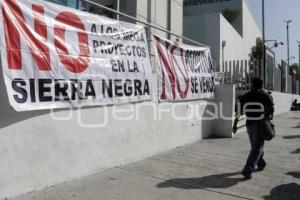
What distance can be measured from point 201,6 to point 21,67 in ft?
148

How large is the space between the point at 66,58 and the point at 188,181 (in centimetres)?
287

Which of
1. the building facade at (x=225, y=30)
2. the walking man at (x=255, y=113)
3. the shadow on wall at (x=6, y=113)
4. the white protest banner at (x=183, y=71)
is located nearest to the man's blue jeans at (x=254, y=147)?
the walking man at (x=255, y=113)

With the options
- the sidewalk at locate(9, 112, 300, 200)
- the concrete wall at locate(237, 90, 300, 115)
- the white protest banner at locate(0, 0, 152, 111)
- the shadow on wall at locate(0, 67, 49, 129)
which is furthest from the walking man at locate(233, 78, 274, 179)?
the concrete wall at locate(237, 90, 300, 115)

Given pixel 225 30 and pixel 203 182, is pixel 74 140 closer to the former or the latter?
pixel 203 182

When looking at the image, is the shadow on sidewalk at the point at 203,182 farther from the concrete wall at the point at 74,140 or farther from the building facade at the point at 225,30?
the building facade at the point at 225,30

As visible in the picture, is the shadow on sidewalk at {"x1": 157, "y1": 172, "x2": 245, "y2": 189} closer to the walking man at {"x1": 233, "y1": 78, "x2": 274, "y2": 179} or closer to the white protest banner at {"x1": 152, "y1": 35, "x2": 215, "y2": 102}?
the walking man at {"x1": 233, "y1": 78, "x2": 274, "y2": 179}

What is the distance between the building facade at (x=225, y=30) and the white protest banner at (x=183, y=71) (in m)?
2.26

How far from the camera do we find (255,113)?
264 inches

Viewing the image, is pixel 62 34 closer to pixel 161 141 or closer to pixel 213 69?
pixel 161 141

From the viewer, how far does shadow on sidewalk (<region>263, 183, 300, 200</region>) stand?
5.63m

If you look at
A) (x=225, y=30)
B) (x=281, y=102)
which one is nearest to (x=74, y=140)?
(x=281, y=102)

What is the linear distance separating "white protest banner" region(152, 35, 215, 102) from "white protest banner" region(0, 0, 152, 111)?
3.00 ft

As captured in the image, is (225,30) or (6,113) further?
(225,30)

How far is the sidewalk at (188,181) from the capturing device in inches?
217
